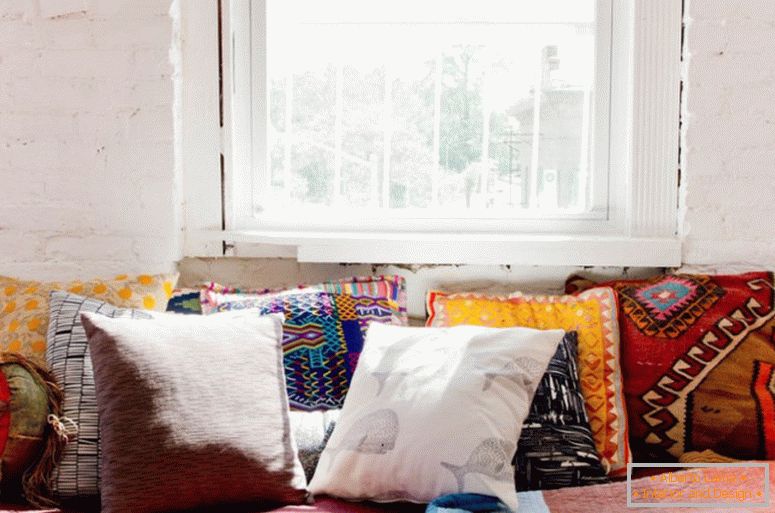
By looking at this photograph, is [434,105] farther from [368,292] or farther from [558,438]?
[558,438]

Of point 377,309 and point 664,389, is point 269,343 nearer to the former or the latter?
point 377,309

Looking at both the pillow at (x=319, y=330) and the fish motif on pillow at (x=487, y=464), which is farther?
the pillow at (x=319, y=330)

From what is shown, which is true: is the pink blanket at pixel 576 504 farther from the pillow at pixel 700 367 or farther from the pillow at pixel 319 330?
the pillow at pixel 319 330

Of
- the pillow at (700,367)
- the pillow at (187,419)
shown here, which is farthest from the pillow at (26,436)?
the pillow at (700,367)

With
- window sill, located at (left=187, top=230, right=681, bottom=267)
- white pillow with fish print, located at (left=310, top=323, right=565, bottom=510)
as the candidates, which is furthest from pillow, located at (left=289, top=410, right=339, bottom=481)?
window sill, located at (left=187, top=230, right=681, bottom=267)

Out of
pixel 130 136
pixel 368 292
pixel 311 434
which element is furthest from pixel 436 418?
pixel 130 136

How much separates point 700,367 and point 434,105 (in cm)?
112

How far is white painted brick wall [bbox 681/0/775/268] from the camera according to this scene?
2717 millimetres

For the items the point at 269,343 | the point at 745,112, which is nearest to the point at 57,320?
the point at 269,343

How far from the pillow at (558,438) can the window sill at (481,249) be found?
47cm

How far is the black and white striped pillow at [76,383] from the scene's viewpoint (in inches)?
82.2

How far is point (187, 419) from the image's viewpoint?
1.98 m

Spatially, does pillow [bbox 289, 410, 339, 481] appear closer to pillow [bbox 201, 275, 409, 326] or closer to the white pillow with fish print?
the white pillow with fish print

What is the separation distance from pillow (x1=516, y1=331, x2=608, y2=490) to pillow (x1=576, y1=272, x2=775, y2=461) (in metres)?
0.22
